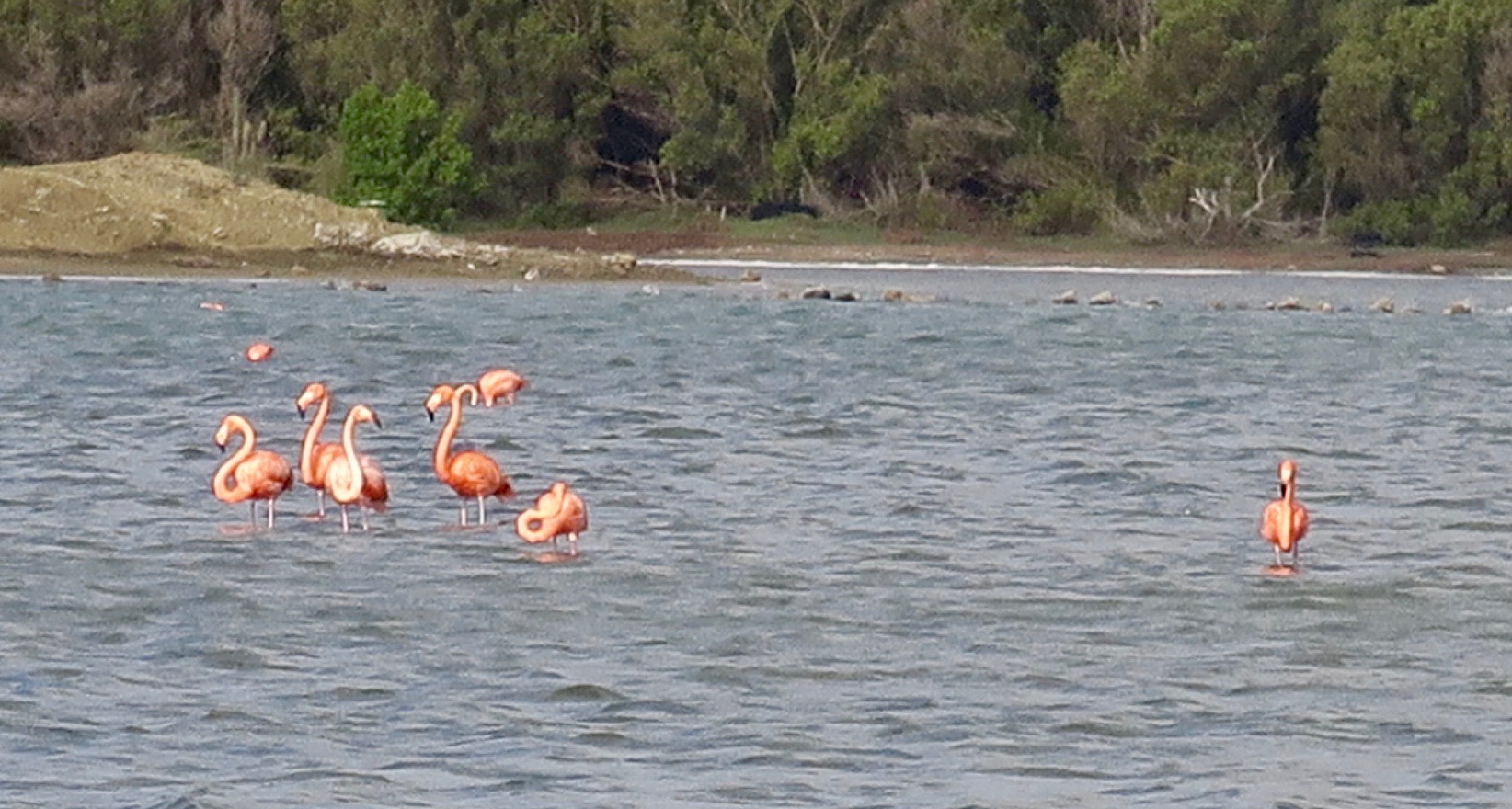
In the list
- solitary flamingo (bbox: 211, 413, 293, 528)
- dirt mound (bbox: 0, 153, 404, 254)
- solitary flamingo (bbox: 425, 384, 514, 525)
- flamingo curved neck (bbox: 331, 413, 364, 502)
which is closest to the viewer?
flamingo curved neck (bbox: 331, 413, 364, 502)

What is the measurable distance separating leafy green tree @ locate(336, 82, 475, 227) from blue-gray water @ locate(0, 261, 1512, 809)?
24554mm

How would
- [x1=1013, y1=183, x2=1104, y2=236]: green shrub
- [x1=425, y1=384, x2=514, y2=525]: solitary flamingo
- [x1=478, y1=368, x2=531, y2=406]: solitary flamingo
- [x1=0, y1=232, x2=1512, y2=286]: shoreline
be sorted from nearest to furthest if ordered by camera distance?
[x1=425, y1=384, x2=514, y2=525]: solitary flamingo < [x1=478, y1=368, x2=531, y2=406]: solitary flamingo < [x1=0, y1=232, x2=1512, y2=286]: shoreline < [x1=1013, y1=183, x2=1104, y2=236]: green shrub

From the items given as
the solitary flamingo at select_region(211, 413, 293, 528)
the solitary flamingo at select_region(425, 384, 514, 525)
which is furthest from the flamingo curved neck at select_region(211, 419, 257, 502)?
the solitary flamingo at select_region(425, 384, 514, 525)

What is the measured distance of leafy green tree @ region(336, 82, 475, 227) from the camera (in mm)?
54750

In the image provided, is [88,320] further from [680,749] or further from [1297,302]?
[680,749]

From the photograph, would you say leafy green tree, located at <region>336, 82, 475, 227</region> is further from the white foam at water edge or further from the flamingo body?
the flamingo body

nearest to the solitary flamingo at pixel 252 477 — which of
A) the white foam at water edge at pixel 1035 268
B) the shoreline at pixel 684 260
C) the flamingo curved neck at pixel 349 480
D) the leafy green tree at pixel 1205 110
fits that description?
the flamingo curved neck at pixel 349 480

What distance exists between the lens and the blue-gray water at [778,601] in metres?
11.0

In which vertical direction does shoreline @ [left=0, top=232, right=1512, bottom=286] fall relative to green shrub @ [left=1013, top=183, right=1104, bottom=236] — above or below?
below

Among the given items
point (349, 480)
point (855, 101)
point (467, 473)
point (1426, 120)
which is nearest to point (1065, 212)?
point (855, 101)

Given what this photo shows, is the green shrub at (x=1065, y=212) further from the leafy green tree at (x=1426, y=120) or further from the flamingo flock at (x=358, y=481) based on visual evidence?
the flamingo flock at (x=358, y=481)

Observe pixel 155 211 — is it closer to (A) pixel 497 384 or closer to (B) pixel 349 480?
(A) pixel 497 384

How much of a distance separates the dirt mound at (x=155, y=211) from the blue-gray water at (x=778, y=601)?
57.1 ft

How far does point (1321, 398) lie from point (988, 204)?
32.3m
